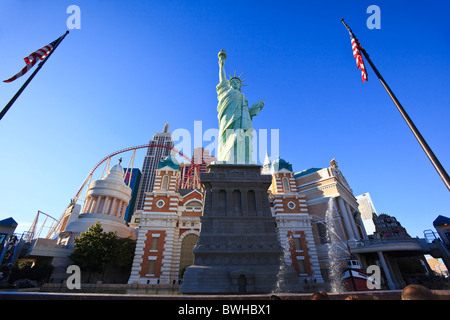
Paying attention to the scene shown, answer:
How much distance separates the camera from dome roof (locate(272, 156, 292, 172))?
34.5m

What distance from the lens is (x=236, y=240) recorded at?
1694 cm

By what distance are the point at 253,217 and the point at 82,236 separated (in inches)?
921

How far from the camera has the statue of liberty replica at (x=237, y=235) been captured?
48.0 ft

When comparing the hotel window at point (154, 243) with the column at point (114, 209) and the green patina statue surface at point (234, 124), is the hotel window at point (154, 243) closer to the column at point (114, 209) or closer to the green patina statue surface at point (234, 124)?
the green patina statue surface at point (234, 124)

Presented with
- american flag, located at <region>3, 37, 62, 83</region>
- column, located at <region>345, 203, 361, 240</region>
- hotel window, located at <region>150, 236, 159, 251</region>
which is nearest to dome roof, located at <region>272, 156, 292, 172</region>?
column, located at <region>345, 203, 361, 240</region>

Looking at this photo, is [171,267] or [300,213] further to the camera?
[300,213]

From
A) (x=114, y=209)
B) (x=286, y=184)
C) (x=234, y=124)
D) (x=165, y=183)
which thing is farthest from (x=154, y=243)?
(x=286, y=184)

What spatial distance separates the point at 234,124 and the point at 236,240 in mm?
12729

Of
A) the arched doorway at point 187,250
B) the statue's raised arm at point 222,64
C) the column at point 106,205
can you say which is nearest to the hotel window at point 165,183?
the arched doorway at point 187,250

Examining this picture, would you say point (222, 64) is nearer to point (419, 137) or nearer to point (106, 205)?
point (419, 137)
